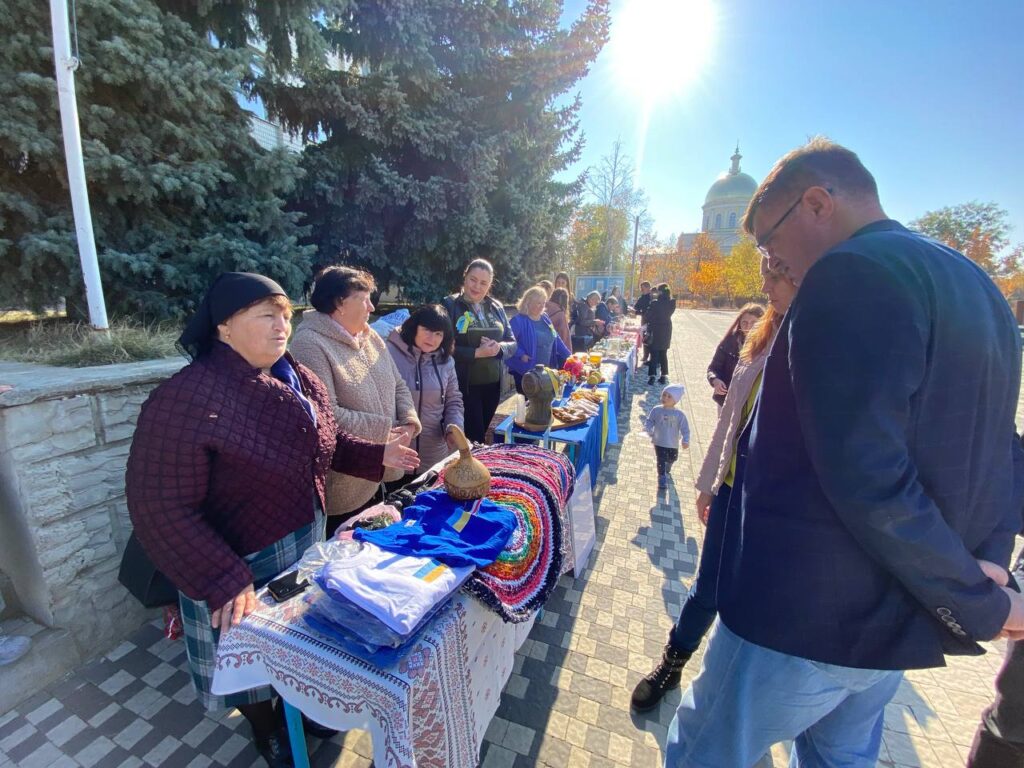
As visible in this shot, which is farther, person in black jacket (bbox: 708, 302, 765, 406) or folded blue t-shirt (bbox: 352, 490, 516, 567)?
person in black jacket (bbox: 708, 302, 765, 406)

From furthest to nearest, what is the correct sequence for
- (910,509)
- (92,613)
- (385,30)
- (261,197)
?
(385,30) → (261,197) → (92,613) → (910,509)

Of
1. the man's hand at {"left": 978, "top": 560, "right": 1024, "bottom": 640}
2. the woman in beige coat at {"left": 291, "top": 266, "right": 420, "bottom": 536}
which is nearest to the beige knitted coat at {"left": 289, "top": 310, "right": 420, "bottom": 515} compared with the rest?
the woman in beige coat at {"left": 291, "top": 266, "right": 420, "bottom": 536}

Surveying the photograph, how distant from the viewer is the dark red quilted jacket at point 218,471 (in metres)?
1.25

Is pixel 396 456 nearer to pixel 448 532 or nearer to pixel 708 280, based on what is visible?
pixel 448 532

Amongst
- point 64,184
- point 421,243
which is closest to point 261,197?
point 64,184

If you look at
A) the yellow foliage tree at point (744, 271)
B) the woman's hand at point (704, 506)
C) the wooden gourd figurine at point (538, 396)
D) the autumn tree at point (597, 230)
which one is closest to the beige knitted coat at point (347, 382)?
the wooden gourd figurine at point (538, 396)

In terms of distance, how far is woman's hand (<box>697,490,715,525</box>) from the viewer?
1.91m

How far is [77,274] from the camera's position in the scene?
3.57 m

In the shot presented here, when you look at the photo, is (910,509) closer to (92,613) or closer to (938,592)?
(938,592)

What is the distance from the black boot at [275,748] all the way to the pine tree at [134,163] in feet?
12.9

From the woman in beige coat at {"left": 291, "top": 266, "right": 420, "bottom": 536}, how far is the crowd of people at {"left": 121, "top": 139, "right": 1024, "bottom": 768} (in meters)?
0.29

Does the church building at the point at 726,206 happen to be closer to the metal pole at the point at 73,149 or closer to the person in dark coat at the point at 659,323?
the person in dark coat at the point at 659,323

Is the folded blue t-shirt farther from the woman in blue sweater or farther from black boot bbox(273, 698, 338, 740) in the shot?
→ the woman in blue sweater

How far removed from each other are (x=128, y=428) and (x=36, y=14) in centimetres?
346
